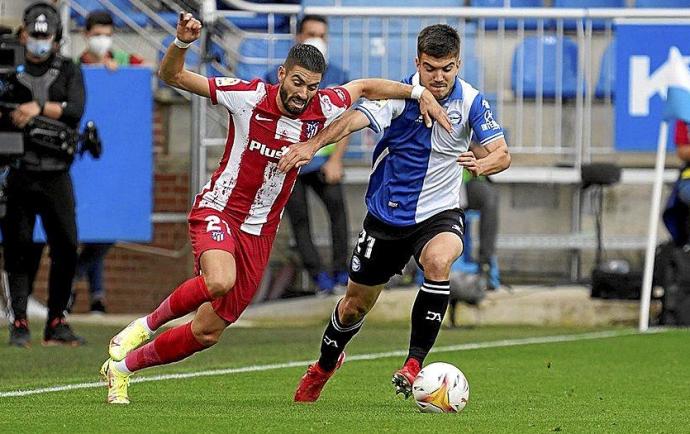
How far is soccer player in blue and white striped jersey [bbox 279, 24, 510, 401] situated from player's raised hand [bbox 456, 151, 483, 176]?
0.12 feet

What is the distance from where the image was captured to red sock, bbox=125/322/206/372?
7762 mm

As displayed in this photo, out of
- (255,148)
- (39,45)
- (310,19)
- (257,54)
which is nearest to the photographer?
(255,148)

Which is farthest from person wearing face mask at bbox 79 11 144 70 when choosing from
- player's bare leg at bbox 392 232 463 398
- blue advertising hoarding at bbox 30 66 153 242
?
player's bare leg at bbox 392 232 463 398

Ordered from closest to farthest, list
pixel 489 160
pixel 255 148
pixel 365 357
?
pixel 255 148 < pixel 489 160 < pixel 365 357

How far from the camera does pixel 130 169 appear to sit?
14984 mm

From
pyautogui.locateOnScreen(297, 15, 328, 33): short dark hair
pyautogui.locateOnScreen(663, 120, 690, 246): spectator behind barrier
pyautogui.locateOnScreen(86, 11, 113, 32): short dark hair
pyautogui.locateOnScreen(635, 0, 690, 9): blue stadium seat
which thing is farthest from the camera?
pyautogui.locateOnScreen(635, 0, 690, 9): blue stadium seat

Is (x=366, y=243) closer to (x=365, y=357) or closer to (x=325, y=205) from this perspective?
(x=365, y=357)

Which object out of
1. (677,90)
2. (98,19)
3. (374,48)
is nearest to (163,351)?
(98,19)

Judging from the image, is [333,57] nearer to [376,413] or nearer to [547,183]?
[547,183]

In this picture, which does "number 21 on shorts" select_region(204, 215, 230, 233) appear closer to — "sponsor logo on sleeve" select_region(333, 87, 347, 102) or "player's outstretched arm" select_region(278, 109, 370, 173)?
"player's outstretched arm" select_region(278, 109, 370, 173)

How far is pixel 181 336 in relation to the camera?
307 inches

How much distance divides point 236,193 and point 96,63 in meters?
7.19

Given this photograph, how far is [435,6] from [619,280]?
3763 mm

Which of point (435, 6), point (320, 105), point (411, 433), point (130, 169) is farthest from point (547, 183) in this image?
point (411, 433)
